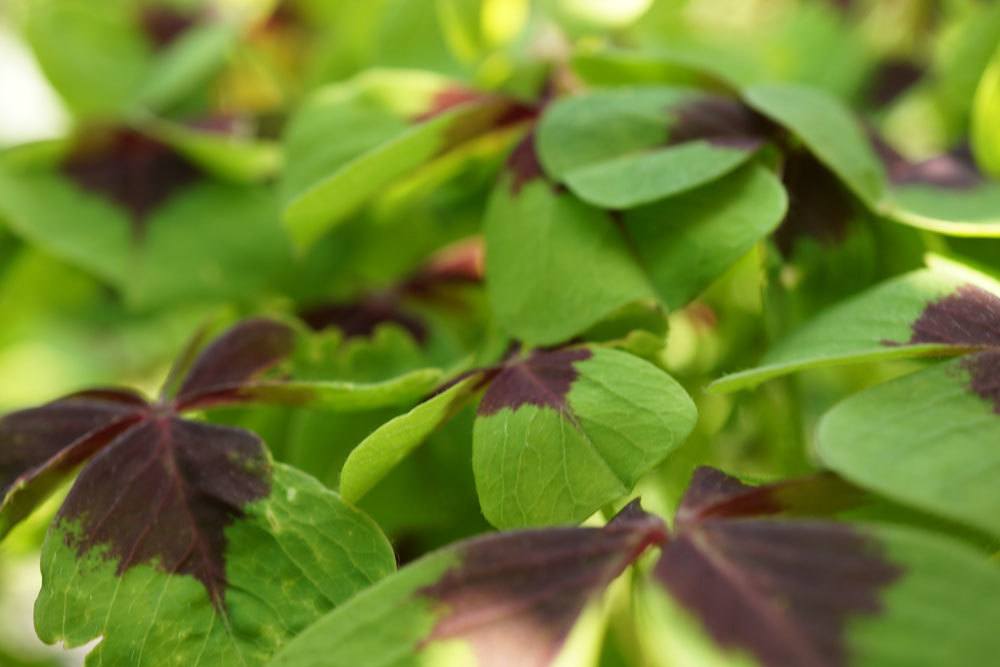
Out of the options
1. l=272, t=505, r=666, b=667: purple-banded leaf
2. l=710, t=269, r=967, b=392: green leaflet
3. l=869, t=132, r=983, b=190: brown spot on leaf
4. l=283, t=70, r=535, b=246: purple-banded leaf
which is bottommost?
l=869, t=132, r=983, b=190: brown spot on leaf

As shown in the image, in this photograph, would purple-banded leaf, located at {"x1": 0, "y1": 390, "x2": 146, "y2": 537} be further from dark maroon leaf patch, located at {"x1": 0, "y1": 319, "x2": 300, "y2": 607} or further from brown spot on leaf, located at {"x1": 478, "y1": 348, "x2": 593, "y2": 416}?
brown spot on leaf, located at {"x1": 478, "y1": 348, "x2": 593, "y2": 416}

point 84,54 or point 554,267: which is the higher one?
point 84,54

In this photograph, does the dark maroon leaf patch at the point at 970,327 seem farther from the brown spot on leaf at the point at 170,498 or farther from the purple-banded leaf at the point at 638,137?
the brown spot on leaf at the point at 170,498

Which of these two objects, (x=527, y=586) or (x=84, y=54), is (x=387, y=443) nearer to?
(x=527, y=586)

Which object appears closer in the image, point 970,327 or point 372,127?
point 970,327

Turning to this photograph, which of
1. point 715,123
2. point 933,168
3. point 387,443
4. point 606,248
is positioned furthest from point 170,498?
point 933,168

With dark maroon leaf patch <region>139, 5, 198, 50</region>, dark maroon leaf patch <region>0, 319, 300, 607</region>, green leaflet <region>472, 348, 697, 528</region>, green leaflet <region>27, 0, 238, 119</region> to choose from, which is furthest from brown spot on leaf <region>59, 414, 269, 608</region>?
dark maroon leaf patch <region>139, 5, 198, 50</region>

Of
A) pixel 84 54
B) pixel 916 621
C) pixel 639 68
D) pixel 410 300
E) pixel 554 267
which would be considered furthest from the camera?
pixel 84 54
